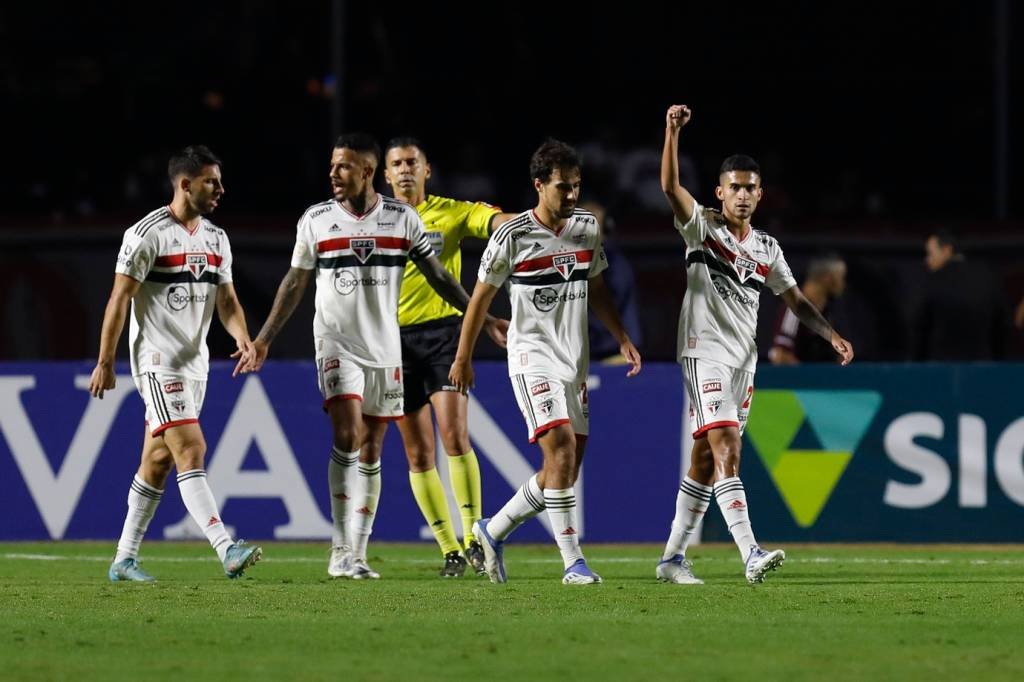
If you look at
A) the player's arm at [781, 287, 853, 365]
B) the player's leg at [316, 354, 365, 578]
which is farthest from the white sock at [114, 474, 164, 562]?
the player's arm at [781, 287, 853, 365]

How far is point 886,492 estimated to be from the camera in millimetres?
11984

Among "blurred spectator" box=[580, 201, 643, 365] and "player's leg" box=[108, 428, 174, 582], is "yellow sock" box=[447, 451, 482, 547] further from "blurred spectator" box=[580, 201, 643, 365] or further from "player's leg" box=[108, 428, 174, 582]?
"blurred spectator" box=[580, 201, 643, 365]

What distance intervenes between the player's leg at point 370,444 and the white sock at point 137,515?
1039mm

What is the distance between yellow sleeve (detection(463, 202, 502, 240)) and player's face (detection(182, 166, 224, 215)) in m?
1.39

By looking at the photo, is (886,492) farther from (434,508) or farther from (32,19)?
(32,19)

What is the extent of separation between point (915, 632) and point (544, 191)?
9.77 ft

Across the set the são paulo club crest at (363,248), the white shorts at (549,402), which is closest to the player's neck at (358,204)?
the são paulo club crest at (363,248)

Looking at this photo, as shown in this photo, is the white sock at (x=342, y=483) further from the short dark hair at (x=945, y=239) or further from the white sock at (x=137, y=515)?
the short dark hair at (x=945, y=239)

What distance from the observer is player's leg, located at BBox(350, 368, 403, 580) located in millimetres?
9375

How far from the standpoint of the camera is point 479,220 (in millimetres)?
9836

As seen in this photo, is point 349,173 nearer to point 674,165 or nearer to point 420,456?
point 420,456

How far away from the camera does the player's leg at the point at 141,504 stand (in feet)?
30.7

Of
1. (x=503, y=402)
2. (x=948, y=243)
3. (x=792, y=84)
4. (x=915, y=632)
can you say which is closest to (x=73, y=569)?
(x=503, y=402)

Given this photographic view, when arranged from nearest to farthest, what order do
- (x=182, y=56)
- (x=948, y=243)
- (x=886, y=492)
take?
(x=886, y=492), (x=948, y=243), (x=182, y=56)
